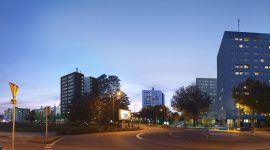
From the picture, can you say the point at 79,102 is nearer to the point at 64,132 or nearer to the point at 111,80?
the point at 111,80

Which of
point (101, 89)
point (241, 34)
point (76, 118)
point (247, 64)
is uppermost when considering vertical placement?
point (241, 34)

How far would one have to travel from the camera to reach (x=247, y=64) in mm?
192375

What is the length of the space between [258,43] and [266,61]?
9517 mm

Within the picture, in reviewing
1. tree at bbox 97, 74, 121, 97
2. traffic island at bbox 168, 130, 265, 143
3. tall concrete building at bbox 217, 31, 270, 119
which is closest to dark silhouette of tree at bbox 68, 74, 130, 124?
tree at bbox 97, 74, 121, 97

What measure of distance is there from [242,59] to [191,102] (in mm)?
76271

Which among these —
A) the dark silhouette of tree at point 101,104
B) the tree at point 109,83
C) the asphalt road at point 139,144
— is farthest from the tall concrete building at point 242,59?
the asphalt road at point 139,144

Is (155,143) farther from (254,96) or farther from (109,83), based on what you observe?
(109,83)

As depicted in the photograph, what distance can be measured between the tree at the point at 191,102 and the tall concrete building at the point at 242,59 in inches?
2486

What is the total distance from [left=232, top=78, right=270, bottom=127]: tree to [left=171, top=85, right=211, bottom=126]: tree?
59.1 feet

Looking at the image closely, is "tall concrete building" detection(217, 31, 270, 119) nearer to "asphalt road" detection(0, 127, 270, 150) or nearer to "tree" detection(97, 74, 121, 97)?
"tree" detection(97, 74, 121, 97)

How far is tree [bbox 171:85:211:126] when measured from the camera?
125688 millimetres

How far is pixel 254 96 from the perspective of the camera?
10244 cm

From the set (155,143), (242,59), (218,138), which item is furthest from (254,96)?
(242,59)

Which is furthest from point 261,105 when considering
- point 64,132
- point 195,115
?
point 64,132
